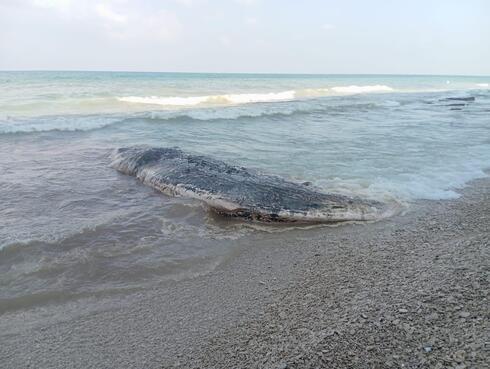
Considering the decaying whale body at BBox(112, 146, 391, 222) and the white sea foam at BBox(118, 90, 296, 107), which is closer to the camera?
the decaying whale body at BBox(112, 146, 391, 222)

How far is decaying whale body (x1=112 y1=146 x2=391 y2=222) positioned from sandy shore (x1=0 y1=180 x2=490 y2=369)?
89 cm

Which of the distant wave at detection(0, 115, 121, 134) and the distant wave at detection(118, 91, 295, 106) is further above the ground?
the distant wave at detection(118, 91, 295, 106)

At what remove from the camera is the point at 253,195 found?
5.91 meters

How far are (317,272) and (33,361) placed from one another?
2.69 metres

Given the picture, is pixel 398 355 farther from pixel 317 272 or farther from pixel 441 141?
pixel 441 141

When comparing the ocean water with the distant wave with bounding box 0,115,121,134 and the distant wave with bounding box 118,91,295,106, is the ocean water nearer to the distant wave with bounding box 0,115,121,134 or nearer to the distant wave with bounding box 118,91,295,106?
the distant wave with bounding box 0,115,121,134

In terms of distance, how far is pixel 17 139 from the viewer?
1208 cm

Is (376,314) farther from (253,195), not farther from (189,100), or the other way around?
(189,100)

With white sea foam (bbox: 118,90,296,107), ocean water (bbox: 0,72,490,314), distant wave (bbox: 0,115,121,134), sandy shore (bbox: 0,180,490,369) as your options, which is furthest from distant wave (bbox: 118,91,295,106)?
sandy shore (bbox: 0,180,490,369)

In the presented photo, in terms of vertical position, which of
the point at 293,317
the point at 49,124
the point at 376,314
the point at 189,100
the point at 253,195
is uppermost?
the point at 189,100

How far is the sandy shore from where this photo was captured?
292 cm

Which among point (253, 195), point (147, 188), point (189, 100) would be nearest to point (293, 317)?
point (253, 195)

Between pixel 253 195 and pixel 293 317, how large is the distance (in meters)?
2.62

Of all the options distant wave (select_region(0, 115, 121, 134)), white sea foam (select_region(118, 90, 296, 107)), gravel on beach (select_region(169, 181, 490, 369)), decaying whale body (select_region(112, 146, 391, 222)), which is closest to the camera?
gravel on beach (select_region(169, 181, 490, 369))
